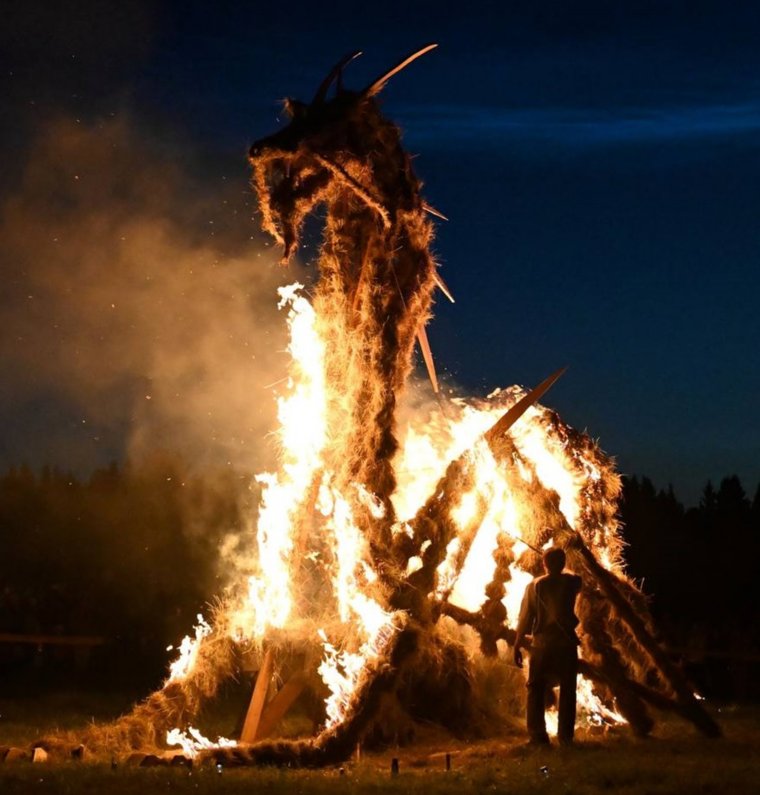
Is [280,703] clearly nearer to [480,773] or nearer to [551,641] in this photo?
[551,641]

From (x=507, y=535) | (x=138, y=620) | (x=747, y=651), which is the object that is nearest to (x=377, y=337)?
(x=507, y=535)

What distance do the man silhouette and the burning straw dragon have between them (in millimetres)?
776

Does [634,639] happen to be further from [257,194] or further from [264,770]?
[257,194]

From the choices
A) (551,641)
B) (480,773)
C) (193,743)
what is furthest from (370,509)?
(480,773)

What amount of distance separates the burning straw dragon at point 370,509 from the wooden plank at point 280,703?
0.17 m

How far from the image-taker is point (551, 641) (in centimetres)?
1049

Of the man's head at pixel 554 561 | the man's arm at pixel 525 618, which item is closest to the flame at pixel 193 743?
the man's arm at pixel 525 618

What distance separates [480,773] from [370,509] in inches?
104

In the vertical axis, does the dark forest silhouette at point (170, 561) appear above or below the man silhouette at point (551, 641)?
above

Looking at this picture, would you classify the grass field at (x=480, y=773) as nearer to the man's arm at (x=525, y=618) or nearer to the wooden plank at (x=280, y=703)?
the man's arm at (x=525, y=618)

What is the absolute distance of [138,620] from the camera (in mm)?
19031

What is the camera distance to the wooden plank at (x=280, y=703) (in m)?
11.1

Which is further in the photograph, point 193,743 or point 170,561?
point 170,561

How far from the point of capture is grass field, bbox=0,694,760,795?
8.41m
